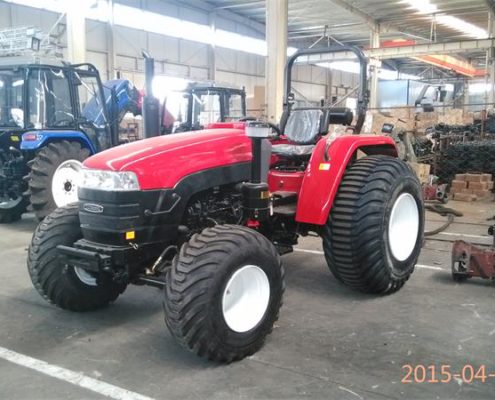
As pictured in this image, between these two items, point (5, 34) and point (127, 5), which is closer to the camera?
point (5, 34)

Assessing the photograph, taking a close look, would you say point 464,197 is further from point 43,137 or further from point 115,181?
point 115,181

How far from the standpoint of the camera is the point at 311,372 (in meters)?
2.73

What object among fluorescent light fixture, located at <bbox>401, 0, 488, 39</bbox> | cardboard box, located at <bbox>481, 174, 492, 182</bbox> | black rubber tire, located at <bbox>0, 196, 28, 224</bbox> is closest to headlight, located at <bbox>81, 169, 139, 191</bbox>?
black rubber tire, located at <bbox>0, 196, 28, 224</bbox>

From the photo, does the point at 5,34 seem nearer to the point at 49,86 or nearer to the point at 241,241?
the point at 49,86

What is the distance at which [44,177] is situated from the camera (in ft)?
21.4

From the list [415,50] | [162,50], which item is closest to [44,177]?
[162,50]

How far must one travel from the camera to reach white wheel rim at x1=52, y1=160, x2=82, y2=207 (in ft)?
22.1

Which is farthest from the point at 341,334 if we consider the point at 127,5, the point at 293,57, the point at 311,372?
the point at 127,5

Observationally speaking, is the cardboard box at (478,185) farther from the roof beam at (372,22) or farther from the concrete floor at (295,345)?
the roof beam at (372,22)

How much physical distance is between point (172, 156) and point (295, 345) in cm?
134

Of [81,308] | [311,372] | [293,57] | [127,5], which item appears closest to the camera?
[311,372]

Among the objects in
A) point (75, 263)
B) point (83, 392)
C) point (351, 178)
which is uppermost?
point (351, 178)

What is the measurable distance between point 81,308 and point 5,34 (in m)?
6.90

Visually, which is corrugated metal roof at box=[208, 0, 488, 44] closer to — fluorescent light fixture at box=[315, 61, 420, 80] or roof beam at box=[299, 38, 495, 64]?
roof beam at box=[299, 38, 495, 64]
